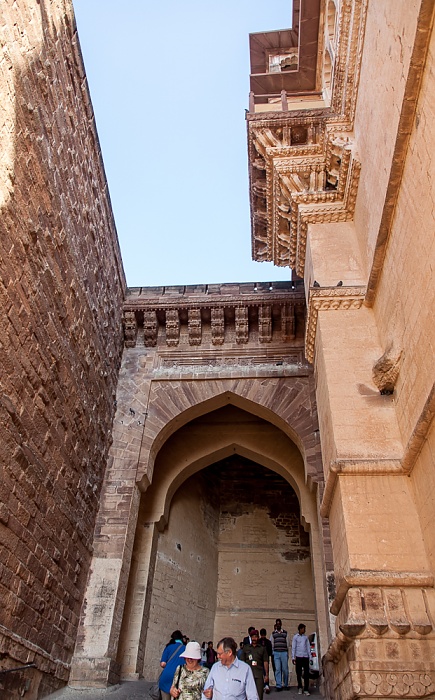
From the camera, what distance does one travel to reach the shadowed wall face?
8445 millimetres

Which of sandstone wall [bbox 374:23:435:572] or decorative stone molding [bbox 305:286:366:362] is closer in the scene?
sandstone wall [bbox 374:23:435:572]

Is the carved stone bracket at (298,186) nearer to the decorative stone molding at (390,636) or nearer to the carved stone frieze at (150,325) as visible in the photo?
the carved stone frieze at (150,325)

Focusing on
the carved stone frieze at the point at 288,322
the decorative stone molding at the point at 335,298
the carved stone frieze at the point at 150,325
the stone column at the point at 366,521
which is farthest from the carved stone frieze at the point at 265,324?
the decorative stone molding at the point at 335,298

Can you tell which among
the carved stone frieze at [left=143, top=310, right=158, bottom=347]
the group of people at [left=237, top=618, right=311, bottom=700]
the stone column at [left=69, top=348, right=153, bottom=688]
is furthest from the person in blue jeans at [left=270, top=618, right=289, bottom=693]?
the carved stone frieze at [left=143, top=310, right=158, bottom=347]

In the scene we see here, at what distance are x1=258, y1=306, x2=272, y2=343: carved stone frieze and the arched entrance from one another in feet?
3.96

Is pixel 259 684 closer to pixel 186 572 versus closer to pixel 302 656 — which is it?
pixel 302 656

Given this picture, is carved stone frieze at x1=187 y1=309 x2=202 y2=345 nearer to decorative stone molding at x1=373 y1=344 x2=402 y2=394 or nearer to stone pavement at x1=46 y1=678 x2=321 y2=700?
decorative stone molding at x1=373 y1=344 x2=402 y2=394

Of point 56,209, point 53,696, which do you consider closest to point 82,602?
point 53,696

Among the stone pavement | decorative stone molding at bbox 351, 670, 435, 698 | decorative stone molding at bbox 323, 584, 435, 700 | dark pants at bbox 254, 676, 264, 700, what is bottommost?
the stone pavement

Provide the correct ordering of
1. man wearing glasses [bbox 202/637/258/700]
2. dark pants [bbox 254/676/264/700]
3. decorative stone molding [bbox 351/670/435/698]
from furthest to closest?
1. dark pants [bbox 254/676/264/700]
2. decorative stone molding [bbox 351/670/435/698]
3. man wearing glasses [bbox 202/637/258/700]

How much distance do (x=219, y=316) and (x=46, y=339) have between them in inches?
147

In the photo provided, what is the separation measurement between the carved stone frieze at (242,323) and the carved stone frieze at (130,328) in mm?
1678

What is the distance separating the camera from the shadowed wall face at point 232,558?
8445mm

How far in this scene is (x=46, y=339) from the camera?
5.30 meters
